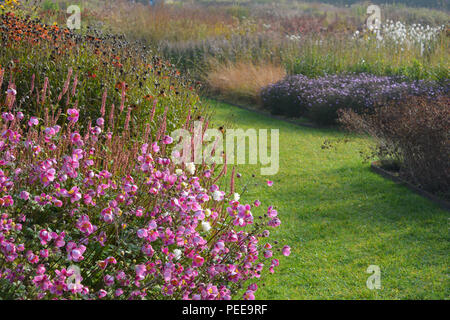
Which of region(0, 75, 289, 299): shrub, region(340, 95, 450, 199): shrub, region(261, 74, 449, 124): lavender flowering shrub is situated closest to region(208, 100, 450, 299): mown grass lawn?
region(340, 95, 450, 199): shrub

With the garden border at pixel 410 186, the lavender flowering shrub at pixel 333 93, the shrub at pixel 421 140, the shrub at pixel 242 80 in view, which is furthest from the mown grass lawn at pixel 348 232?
the shrub at pixel 242 80

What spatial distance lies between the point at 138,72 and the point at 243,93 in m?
5.33

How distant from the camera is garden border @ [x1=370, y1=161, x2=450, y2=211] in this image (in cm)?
552

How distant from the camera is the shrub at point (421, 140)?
562 centimetres

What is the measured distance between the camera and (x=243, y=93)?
38.1 feet

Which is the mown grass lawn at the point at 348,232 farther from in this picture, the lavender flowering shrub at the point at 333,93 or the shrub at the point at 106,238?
the lavender flowering shrub at the point at 333,93

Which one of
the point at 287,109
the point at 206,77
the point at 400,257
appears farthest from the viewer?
the point at 206,77

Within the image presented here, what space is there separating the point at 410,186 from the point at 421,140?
615mm

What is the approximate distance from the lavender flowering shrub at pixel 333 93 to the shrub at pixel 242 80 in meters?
0.65

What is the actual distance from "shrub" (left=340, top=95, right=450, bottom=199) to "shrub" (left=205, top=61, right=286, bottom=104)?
4.85m

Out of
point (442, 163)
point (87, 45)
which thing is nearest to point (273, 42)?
point (87, 45)

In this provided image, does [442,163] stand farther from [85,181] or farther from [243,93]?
[243,93]

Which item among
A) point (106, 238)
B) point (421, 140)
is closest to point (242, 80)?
point (421, 140)

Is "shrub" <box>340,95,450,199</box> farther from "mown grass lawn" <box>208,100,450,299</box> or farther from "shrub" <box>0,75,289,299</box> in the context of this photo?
"shrub" <box>0,75,289,299</box>
